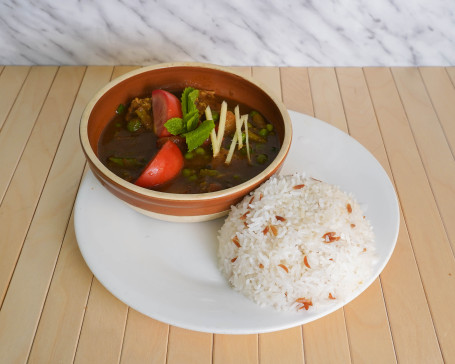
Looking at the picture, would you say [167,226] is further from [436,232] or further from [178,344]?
[436,232]

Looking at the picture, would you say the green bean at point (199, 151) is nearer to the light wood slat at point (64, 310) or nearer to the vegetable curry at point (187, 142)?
the vegetable curry at point (187, 142)

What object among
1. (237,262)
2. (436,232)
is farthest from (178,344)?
(436,232)

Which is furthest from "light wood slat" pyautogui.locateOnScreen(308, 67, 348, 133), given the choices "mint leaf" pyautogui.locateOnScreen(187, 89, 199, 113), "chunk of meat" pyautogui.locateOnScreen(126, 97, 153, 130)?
"chunk of meat" pyautogui.locateOnScreen(126, 97, 153, 130)

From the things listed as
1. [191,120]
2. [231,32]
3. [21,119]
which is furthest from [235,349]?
[231,32]

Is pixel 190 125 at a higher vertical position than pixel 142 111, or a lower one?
higher

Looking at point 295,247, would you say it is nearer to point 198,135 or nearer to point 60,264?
point 198,135

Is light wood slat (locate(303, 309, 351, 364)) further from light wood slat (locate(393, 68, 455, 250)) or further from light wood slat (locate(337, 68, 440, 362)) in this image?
light wood slat (locate(393, 68, 455, 250))

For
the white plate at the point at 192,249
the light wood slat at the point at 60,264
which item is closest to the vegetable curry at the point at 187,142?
the white plate at the point at 192,249
